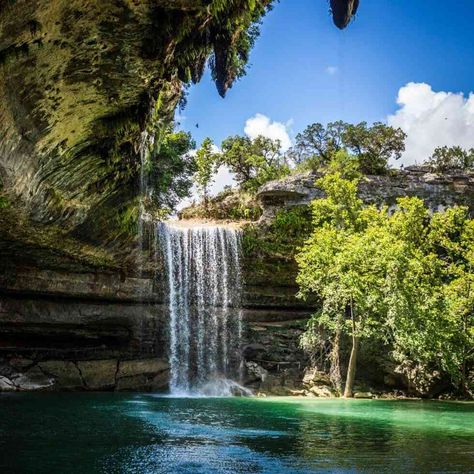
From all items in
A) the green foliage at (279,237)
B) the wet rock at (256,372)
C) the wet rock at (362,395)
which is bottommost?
the wet rock at (362,395)

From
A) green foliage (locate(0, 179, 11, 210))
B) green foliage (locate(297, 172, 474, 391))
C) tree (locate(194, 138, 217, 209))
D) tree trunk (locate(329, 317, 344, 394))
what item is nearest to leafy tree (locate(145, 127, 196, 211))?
tree (locate(194, 138, 217, 209))

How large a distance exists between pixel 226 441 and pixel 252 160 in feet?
98.4

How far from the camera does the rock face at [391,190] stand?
28.6 meters

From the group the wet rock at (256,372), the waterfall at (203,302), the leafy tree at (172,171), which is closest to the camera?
the wet rock at (256,372)

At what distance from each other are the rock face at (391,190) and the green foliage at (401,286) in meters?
3.88

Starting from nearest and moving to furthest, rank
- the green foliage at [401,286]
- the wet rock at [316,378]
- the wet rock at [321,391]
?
the green foliage at [401,286] → the wet rock at [321,391] → the wet rock at [316,378]

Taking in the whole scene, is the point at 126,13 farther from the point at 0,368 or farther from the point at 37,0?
the point at 0,368

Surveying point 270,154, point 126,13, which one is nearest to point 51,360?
point 126,13

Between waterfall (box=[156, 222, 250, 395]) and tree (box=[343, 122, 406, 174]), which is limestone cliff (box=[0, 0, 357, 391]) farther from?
tree (box=[343, 122, 406, 174])

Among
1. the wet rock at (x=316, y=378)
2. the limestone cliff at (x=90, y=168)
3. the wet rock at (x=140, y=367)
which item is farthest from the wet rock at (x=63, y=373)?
the wet rock at (x=316, y=378)

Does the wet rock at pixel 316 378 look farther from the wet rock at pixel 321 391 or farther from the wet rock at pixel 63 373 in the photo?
the wet rock at pixel 63 373

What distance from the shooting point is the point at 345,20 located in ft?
26.6

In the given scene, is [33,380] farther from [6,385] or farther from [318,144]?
[318,144]

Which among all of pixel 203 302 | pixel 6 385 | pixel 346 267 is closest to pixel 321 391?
pixel 346 267
